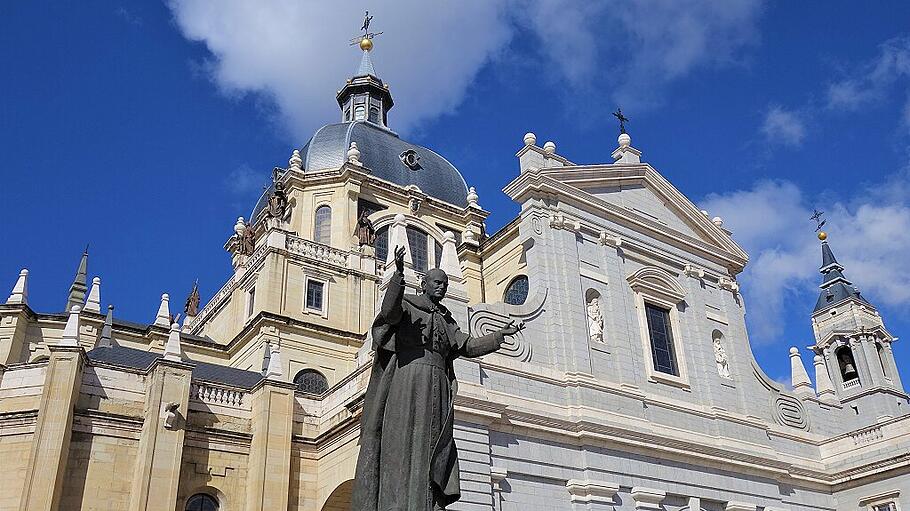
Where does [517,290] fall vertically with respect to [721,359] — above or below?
above

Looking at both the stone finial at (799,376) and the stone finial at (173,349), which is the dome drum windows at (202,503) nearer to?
the stone finial at (173,349)

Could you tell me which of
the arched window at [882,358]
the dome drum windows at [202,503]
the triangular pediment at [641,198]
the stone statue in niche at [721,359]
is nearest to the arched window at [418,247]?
the triangular pediment at [641,198]

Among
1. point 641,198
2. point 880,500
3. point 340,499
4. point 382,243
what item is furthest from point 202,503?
point 880,500

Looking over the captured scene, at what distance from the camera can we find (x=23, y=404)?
18.5 meters

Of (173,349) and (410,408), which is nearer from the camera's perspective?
(410,408)

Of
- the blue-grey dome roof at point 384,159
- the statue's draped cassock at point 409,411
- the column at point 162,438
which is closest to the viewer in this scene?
the statue's draped cassock at point 409,411

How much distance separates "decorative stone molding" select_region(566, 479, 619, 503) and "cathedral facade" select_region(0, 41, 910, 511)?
5 cm

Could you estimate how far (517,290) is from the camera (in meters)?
27.4

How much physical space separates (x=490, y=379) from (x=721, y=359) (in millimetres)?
9476

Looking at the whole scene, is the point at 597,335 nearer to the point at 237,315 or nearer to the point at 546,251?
the point at 546,251

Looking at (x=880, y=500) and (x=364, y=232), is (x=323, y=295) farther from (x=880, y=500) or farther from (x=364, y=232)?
(x=880, y=500)

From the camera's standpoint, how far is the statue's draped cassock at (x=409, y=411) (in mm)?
6090

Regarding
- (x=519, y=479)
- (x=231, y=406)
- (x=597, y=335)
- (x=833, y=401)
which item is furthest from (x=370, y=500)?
(x=833, y=401)

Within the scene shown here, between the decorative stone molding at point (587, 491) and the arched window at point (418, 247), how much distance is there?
49.8 feet
